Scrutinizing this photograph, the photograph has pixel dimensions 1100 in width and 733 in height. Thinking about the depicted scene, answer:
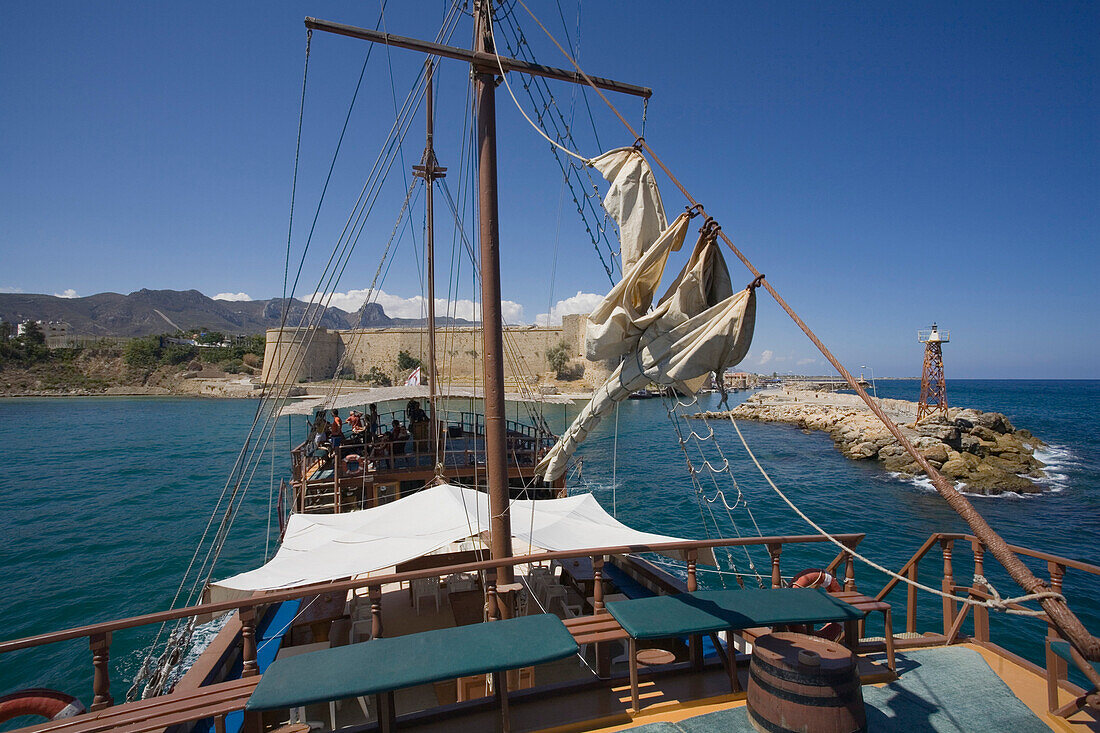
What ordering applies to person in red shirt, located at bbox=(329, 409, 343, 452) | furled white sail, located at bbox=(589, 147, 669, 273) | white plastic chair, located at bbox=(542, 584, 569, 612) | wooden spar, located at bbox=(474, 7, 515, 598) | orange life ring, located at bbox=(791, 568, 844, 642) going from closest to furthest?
1. furled white sail, located at bbox=(589, 147, 669, 273)
2. orange life ring, located at bbox=(791, 568, 844, 642)
3. wooden spar, located at bbox=(474, 7, 515, 598)
4. white plastic chair, located at bbox=(542, 584, 569, 612)
5. person in red shirt, located at bbox=(329, 409, 343, 452)

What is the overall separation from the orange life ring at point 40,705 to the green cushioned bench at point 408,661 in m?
1.26

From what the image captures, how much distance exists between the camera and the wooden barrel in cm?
269

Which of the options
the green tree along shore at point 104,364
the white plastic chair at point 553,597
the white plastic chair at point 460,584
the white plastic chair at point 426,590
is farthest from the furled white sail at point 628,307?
the green tree along shore at point 104,364

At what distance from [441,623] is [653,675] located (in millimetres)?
3459

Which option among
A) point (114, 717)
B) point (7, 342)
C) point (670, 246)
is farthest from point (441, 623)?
point (7, 342)

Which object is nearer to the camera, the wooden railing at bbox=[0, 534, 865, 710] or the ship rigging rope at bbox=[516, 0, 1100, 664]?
the ship rigging rope at bbox=[516, 0, 1100, 664]

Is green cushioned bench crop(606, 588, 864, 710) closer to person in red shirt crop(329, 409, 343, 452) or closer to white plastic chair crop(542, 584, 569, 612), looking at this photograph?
white plastic chair crop(542, 584, 569, 612)

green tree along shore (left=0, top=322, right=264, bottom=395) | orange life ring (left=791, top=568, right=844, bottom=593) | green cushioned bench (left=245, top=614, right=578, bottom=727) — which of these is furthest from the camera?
green tree along shore (left=0, top=322, right=264, bottom=395)

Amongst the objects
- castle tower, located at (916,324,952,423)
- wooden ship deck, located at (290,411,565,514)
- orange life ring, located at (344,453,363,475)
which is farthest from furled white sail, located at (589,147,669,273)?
castle tower, located at (916,324,952,423)

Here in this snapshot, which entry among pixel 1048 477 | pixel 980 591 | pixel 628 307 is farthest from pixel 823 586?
pixel 1048 477

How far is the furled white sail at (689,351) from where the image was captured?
11.6ft

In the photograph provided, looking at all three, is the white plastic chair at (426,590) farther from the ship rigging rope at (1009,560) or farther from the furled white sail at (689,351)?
the ship rigging rope at (1009,560)

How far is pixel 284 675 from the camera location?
276 cm

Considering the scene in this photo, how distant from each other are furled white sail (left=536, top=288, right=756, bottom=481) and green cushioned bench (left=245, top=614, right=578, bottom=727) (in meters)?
1.77
